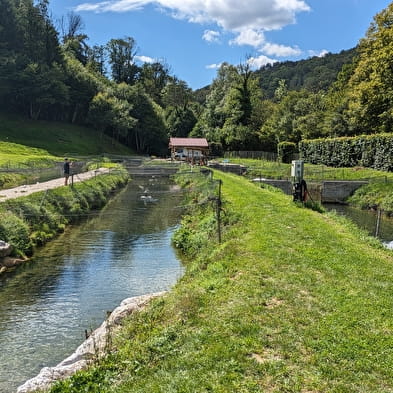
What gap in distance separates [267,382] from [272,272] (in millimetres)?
4268

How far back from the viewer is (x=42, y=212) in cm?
1934

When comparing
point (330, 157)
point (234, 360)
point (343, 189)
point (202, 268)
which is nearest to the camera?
point (234, 360)

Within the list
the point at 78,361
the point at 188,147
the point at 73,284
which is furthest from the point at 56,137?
the point at 78,361

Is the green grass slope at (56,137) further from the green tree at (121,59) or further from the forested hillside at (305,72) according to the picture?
the forested hillside at (305,72)

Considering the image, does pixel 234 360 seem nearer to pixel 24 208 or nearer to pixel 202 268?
pixel 202 268

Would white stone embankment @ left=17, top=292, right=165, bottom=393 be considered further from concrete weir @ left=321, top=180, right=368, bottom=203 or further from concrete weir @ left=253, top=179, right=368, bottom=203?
concrete weir @ left=321, top=180, right=368, bottom=203

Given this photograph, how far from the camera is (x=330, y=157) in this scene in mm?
44531

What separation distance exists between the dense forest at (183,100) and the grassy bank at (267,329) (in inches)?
1473

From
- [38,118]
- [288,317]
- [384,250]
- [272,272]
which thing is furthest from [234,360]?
[38,118]

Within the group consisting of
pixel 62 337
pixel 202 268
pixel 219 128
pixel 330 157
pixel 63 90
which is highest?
Answer: pixel 63 90

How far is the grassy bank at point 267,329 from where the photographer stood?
207 inches

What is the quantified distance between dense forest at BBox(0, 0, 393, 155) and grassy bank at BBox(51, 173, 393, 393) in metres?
37.4

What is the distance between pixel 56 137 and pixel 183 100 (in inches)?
1602

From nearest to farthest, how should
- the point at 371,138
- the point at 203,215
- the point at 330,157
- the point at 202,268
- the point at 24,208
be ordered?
the point at 202,268
the point at 24,208
the point at 203,215
the point at 371,138
the point at 330,157
